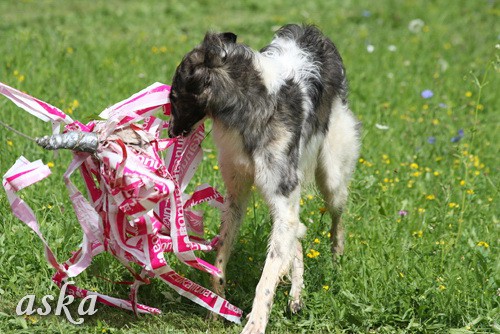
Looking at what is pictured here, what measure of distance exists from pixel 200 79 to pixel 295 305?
4.76ft

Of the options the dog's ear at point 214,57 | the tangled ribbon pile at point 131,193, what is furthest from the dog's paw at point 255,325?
the dog's ear at point 214,57

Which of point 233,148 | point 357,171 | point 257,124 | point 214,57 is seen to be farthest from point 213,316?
point 357,171

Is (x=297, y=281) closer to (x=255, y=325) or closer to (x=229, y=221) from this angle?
(x=229, y=221)

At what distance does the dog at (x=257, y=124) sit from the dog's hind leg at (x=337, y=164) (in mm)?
402

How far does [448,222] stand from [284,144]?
1.72 meters

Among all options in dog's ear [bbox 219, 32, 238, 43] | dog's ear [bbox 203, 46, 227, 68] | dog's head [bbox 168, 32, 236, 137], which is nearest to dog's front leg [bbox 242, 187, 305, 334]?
dog's head [bbox 168, 32, 236, 137]

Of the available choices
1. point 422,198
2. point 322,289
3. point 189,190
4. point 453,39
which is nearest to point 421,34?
point 453,39

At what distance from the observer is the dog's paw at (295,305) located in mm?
5012

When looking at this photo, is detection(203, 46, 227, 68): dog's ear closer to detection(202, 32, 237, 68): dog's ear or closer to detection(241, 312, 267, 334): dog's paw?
detection(202, 32, 237, 68): dog's ear

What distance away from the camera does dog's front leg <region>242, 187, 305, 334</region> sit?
4.59m

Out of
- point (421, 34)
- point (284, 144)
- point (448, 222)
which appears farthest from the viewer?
point (421, 34)

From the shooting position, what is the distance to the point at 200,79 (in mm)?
4535

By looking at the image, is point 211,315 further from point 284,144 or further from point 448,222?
point 448,222

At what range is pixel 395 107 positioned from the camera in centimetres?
786
